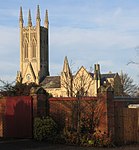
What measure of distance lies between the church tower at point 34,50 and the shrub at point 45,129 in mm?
106612

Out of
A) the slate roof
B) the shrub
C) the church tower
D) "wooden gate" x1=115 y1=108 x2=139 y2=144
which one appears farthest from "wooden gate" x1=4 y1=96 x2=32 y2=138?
→ the church tower

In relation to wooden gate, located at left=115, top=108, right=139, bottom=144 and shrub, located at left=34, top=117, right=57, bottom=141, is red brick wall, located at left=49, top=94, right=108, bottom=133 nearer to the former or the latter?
wooden gate, located at left=115, top=108, right=139, bottom=144

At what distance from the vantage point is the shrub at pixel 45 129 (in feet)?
74.9

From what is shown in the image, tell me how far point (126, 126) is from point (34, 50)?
117460 mm

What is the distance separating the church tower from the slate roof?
2.51 metres

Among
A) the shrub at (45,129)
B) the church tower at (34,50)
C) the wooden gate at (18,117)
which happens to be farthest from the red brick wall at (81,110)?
the church tower at (34,50)

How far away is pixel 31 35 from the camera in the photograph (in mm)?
142125

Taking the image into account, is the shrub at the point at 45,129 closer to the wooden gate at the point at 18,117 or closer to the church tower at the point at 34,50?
the wooden gate at the point at 18,117

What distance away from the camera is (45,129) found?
22.8 metres

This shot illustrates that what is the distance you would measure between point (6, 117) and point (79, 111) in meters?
5.11

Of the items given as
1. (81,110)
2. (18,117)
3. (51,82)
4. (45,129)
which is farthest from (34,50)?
(45,129)

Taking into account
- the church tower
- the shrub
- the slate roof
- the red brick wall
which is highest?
the church tower

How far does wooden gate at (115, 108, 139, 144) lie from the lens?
2338 cm

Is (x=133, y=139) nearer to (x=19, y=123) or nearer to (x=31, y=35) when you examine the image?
(x=19, y=123)
